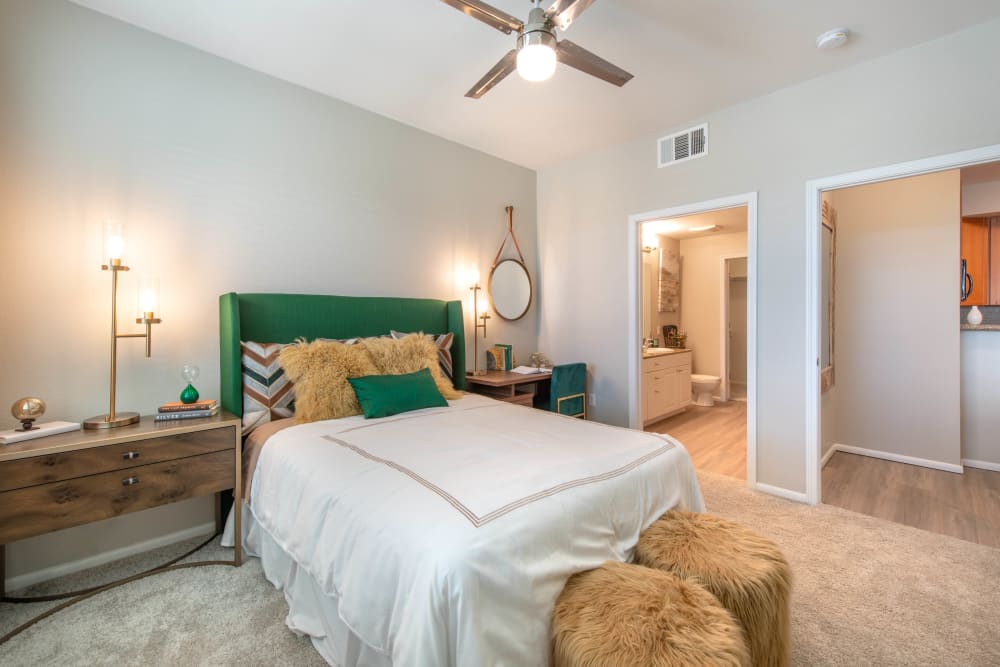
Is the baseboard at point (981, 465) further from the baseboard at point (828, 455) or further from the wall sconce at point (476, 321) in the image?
the wall sconce at point (476, 321)

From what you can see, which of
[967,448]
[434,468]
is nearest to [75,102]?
[434,468]

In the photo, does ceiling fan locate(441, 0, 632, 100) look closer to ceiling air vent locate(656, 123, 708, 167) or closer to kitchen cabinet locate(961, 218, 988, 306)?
ceiling air vent locate(656, 123, 708, 167)

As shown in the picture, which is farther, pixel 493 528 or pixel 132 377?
pixel 132 377

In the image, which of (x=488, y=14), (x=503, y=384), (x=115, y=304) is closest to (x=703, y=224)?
(x=503, y=384)

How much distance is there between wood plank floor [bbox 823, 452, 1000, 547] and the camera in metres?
2.45

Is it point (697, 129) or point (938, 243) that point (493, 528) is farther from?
point (938, 243)

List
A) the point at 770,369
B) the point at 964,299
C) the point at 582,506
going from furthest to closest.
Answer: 1. the point at 964,299
2. the point at 770,369
3. the point at 582,506

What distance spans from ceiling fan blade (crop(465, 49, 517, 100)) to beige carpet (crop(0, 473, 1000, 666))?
2.49m

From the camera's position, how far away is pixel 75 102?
2086mm

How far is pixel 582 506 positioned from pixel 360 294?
235cm

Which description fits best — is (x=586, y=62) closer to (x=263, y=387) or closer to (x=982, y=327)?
(x=263, y=387)

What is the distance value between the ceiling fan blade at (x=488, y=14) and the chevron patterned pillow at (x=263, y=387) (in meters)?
1.93

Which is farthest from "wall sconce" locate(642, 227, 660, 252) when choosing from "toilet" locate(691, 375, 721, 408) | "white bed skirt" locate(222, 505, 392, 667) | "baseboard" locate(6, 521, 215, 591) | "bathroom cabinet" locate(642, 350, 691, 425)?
"baseboard" locate(6, 521, 215, 591)

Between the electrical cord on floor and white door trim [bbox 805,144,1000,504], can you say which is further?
white door trim [bbox 805,144,1000,504]
